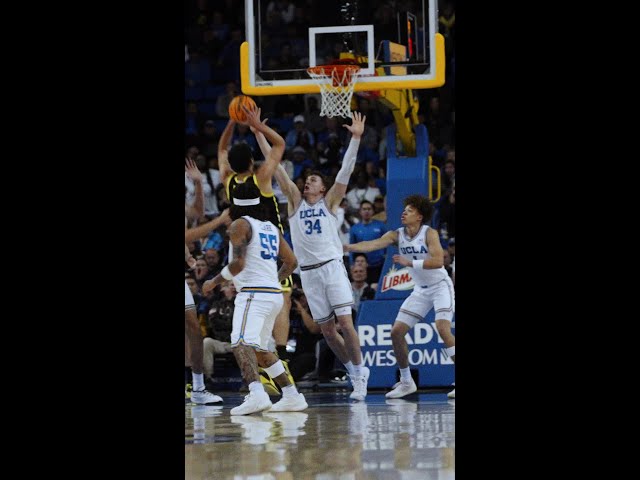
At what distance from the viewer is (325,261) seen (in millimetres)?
10062

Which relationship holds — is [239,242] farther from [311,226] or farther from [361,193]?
[361,193]

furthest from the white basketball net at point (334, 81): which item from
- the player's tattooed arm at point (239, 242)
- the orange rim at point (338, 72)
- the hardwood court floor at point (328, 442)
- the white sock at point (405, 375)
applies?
the hardwood court floor at point (328, 442)

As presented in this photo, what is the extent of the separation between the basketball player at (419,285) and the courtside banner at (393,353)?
242 mm

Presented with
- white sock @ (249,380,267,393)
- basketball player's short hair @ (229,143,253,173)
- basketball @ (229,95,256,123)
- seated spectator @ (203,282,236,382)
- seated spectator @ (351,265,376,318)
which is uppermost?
basketball @ (229,95,256,123)

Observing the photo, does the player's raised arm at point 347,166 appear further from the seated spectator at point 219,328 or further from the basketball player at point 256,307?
the seated spectator at point 219,328

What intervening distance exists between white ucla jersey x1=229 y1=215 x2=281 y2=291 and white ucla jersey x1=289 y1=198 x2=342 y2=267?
Result: 86cm

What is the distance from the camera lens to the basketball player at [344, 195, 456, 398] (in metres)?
9.82

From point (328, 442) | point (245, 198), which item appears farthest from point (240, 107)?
point (328, 442)

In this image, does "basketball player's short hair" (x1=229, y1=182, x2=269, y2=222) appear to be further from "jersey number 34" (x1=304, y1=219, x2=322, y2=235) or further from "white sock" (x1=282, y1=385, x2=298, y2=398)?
"white sock" (x1=282, y1=385, x2=298, y2=398)

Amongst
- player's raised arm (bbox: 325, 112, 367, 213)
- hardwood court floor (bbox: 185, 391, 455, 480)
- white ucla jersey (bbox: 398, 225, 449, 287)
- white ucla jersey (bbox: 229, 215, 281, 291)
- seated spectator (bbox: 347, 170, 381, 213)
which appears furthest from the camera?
seated spectator (bbox: 347, 170, 381, 213)

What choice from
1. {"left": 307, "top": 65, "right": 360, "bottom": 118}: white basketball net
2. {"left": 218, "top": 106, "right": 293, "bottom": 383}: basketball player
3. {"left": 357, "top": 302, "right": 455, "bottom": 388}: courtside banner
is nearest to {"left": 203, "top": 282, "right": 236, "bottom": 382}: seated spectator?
{"left": 218, "top": 106, "right": 293, "bottom": 383}: basketball player
